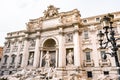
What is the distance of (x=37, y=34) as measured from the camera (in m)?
21.0

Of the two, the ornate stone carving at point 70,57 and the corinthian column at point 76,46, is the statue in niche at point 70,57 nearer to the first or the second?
the ornate stone carving at point 70,57

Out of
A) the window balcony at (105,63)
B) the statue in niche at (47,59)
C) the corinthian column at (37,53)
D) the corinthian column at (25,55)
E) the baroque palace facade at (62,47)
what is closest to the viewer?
the window balcony at (105,63)

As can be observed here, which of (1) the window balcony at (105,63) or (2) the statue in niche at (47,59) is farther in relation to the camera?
(2) the statue in niche at (47,59)

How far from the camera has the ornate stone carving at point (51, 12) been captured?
2154cm

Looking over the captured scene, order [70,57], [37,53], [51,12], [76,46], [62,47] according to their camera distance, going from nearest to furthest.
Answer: [76,46] < [70,57] < [62,47] < [37,53] < [51,12]

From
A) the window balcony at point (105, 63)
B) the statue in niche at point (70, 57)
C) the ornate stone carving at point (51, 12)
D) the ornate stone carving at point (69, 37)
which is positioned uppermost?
the ornate stone carving at point (51, 12)

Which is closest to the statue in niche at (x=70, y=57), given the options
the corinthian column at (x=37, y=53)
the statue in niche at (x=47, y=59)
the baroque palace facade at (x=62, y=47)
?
the baroque palace facade at (x=62, y=47)

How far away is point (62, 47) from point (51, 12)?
6985mm

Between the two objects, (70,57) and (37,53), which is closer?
(70,57)

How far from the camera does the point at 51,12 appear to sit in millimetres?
21781

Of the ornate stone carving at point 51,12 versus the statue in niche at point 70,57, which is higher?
the ornate stone carving at point 51,12

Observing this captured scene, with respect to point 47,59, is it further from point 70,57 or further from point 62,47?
point 70,57

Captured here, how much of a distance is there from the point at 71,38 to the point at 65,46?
4.91 feet

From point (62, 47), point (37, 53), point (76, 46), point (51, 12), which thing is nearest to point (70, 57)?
point (76, 46)
